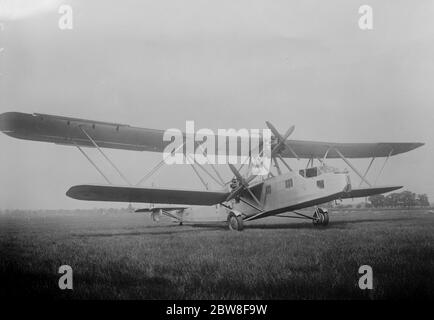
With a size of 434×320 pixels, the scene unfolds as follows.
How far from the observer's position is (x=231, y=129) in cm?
1162

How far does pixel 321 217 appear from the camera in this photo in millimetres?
13500

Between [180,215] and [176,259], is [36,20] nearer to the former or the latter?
[176,259]

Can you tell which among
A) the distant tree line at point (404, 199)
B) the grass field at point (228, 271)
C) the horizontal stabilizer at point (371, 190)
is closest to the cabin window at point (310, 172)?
the horizontal stabilizer at point (371, 190)

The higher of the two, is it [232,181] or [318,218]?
[232,181]

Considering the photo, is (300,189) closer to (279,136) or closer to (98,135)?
(279,136)

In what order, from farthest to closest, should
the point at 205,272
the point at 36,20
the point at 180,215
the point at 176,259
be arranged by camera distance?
the point at 180,215
the point at 36,20
the point at 176,259
the point at 205,272

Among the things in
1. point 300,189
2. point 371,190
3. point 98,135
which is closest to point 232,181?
point 300,189

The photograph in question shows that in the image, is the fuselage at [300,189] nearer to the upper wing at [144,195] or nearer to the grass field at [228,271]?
the upper wing at [144,195]

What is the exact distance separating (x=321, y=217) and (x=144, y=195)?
23.4ft

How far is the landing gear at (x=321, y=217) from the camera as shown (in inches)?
528

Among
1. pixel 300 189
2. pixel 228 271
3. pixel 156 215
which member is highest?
pixel 300 189

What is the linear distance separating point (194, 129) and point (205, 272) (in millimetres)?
7382

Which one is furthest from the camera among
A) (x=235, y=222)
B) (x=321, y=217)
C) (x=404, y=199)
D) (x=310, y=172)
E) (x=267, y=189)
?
(x=404, y=199)
